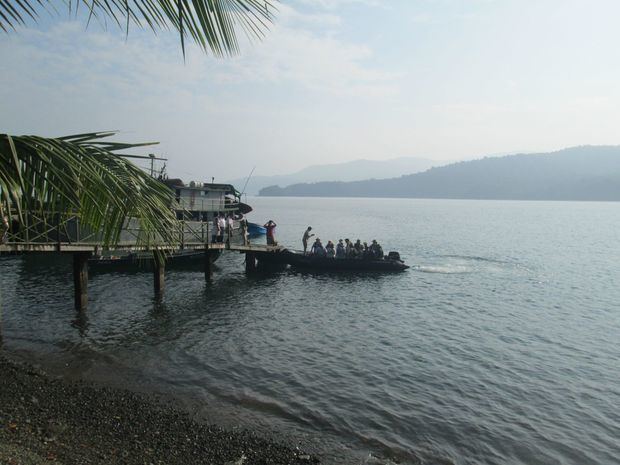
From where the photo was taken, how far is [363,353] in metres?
18.5

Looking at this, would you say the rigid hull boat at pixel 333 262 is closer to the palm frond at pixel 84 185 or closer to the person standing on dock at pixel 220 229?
the person standing on dock at pixel 220 229

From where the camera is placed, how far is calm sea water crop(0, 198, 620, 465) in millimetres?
12664

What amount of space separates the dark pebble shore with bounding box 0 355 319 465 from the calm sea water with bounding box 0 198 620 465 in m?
1.26

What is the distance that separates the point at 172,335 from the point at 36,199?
18.3 meters

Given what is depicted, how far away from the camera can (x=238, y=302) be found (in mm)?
26109

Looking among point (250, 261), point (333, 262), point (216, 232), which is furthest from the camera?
point (250, 261)

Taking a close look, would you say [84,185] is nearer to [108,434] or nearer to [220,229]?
[108,434]

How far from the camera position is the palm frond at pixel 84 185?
7.37 feet

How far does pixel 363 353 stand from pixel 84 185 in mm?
17198

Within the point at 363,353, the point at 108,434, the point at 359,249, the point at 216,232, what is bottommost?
the point at 363,353

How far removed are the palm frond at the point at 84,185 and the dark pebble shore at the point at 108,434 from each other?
8143 millimetres

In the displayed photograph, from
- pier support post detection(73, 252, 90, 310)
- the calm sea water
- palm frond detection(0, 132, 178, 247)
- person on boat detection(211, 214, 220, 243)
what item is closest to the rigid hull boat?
the calm sea water

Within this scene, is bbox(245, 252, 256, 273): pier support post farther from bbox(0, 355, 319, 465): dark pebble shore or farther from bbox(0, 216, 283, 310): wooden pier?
bbox(0, 355, 319, 465): dark pebble shore

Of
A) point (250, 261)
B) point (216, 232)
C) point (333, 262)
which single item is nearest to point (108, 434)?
point (216, 232)
